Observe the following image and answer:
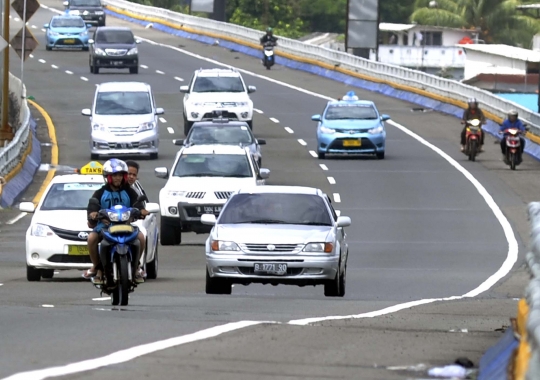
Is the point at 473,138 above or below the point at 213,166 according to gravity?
below

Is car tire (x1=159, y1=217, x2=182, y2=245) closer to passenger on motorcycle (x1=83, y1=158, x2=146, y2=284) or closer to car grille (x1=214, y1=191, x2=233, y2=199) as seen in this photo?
car grille (x1=214, y1=191, x2=233, y2=199)

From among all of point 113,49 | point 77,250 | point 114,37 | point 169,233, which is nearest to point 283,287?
point 77,250

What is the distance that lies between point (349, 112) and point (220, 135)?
7137 millimetres

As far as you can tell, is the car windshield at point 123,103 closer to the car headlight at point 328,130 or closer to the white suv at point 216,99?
the white suv at point 216,99

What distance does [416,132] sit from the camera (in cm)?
4678

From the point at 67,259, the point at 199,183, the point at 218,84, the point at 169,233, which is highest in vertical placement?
the point at 67,259

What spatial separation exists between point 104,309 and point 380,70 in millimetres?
46132

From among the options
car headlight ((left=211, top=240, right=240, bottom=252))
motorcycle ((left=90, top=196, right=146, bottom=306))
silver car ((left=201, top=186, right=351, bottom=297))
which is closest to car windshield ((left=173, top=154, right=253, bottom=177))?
silver car ((left=201, top=186, right=351, bottom=297))

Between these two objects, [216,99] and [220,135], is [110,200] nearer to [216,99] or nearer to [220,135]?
[220,135]

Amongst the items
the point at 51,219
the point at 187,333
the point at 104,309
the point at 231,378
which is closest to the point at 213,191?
the point at 51,219

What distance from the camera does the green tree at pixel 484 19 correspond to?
A: 112m

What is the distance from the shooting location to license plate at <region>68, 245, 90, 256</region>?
1914cm

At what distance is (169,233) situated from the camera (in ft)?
85.3

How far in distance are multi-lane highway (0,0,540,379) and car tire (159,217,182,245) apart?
0.26 m
